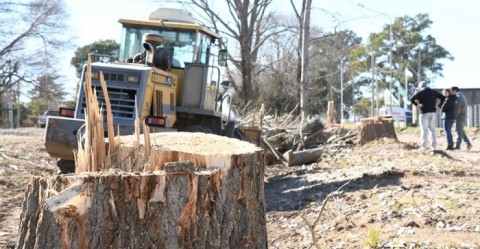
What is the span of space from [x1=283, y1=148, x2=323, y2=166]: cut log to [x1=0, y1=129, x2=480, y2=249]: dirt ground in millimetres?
1131

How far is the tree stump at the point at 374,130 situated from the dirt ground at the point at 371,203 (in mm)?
2836

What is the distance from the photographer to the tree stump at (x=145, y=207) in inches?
155

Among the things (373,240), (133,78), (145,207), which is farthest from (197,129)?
(145,207)

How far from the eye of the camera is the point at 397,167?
11.4 metres

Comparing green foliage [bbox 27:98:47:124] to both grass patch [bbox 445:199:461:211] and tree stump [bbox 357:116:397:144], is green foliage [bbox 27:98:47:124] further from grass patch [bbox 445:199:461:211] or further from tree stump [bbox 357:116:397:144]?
grass patch [bbox 445:199:461:211]

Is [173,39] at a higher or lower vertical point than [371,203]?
higher

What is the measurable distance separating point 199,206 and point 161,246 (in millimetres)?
339

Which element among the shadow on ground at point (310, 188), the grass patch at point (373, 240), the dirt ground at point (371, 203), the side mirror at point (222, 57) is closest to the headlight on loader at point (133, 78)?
the side mirror at point (222, 57)

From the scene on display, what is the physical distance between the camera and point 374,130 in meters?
17.1

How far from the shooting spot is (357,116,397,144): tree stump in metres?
17.0

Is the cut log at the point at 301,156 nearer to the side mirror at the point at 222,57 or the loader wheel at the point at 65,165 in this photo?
the side mirror at the point at 222,57

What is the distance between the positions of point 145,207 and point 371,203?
4.64 metres

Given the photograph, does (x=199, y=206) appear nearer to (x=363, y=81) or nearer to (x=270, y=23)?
(x=270, y=23)

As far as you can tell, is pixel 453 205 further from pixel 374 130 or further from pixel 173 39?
pixel 374 130
